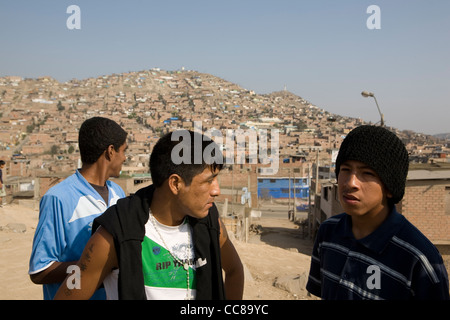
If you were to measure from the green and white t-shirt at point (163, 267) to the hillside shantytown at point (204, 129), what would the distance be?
12.4 meters

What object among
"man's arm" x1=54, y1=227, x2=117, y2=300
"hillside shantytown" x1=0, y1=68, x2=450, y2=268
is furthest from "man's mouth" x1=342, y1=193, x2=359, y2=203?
"hillside shantytown" x1=0, y1=68, x2=450, y2=268

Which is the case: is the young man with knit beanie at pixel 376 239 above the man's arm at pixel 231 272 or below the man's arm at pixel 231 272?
above

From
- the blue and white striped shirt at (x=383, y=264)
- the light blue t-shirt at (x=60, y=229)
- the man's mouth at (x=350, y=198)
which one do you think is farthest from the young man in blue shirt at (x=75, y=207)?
the man's mouth at (x=350, y=198)

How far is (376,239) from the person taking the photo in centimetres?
154

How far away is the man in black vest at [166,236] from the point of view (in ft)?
5.26

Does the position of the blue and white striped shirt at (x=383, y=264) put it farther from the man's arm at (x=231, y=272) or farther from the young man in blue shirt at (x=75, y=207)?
the young man in blue shirt at (x=75, y=207)

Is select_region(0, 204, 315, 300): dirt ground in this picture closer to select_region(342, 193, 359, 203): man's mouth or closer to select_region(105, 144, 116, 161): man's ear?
select_region(105, 144, 116, 161): man's ear

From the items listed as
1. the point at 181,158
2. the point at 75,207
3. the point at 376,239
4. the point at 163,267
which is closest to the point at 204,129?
the point at 75,207

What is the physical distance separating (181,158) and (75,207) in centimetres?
79

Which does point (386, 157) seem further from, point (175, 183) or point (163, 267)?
point (163, 267)

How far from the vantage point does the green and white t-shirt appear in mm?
1696

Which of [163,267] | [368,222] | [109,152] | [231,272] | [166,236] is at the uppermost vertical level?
[109,152]
